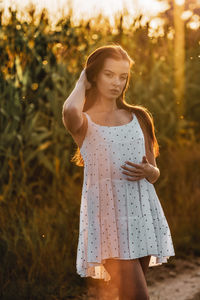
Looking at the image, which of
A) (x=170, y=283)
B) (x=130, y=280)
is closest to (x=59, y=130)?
(x=170, y=283)

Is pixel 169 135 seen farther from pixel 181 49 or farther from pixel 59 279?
pixel 59 279

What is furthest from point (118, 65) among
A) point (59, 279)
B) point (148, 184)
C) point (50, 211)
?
point (50, 211)

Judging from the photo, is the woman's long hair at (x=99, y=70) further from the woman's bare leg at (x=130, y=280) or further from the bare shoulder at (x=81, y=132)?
the woman's bare leg at (x=130, y=280)

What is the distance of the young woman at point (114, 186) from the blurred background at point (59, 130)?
4.26ft

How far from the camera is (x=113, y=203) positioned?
2.40 metres

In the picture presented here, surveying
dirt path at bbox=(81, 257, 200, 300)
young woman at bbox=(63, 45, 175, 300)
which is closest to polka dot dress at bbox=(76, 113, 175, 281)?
young woman at bbox=(63, 45, 175, 300)

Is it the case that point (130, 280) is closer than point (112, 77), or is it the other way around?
point (130, 280)

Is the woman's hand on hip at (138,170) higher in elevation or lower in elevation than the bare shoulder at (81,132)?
lower

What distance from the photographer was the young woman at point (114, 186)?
93.7 inches

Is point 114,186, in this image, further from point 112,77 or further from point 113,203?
point 112,77

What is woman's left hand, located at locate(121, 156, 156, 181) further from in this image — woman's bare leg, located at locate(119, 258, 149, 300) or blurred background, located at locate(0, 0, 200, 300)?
blurred background, located at locate(0, 0, 200, 300)

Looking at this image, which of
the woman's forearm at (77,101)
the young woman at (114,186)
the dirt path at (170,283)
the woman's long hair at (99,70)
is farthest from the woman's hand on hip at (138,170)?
the dirt path at (170,283)

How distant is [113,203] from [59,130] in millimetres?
2997

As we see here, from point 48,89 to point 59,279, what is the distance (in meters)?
2.66
